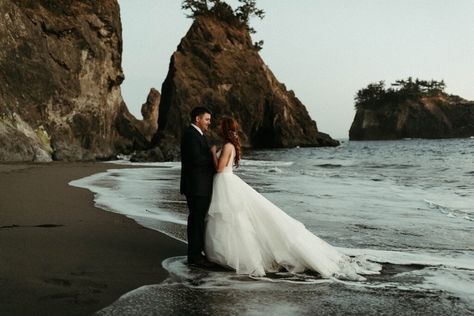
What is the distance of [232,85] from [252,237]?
71007 millimetres

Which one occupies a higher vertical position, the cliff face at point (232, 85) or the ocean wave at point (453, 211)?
the cliff face at point (232, 85)

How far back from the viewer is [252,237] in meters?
5.40

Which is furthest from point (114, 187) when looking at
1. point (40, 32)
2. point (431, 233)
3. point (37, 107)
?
point (40, 32)

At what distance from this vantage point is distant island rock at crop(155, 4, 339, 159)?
237 ft

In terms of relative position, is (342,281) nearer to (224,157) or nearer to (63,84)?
(224,157)

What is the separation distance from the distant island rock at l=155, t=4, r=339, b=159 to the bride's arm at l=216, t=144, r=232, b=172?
212 ft

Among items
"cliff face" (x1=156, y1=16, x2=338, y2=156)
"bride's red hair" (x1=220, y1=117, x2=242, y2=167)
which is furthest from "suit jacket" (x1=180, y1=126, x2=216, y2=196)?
"cliff face" (x1=156, y1=16, x2=338, y2=156)

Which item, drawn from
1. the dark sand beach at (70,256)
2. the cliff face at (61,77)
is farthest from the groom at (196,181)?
the cliff face at (61,77)

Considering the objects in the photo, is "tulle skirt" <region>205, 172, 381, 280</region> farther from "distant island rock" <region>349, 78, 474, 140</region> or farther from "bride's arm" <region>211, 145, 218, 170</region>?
"distant island rock" <region>349, 78, 474, 140</region>

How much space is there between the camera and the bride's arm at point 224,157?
5508mm

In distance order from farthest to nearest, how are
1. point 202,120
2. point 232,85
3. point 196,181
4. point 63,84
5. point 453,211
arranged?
point 232,85, point 63,84, point 453,211, point 202,120, point 196,181

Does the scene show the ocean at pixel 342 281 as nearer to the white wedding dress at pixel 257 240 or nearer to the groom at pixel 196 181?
the white wedding dress at pixel 257 240

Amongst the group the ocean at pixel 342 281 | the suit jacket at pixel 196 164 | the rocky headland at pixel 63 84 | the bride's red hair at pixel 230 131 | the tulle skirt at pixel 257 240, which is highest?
the rocky headland at pixel 63 84

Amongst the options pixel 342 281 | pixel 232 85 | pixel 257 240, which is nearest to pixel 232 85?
pixel 232 85
